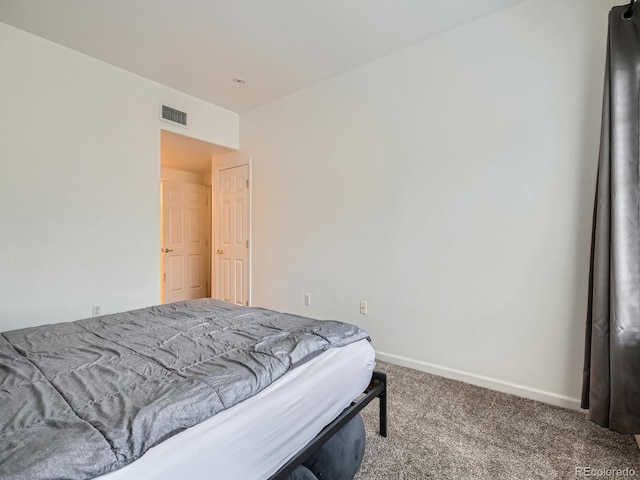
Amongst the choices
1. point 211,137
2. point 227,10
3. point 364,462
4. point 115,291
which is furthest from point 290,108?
point 364,462

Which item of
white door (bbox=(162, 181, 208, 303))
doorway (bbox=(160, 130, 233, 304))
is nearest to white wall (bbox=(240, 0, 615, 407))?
doorway (bbox=(160, 130, 233, 304))

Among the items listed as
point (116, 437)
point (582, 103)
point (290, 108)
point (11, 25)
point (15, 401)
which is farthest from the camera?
point (290, 108)

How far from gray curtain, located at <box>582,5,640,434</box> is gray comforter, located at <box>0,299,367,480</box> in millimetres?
1343

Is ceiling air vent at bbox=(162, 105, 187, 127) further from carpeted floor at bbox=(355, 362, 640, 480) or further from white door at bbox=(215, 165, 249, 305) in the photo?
carpeted floor at bbox=(355, 362, 640, 480)

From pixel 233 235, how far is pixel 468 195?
9.59 ft

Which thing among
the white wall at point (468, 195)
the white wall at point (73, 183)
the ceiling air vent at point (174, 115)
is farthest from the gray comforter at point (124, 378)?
the ceiling air vent at point (174, 115)

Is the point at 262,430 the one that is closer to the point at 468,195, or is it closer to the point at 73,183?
the point at 468,195

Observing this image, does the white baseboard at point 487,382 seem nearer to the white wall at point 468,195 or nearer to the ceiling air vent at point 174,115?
the white wall at point 468,195

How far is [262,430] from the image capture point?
1.04 metres

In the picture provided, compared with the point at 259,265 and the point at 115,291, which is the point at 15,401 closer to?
the point at 115,291

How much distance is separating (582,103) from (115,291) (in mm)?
3967

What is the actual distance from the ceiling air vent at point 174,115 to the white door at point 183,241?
176 centimetres

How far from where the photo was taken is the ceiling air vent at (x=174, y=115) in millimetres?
3371

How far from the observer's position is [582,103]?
200 cm
